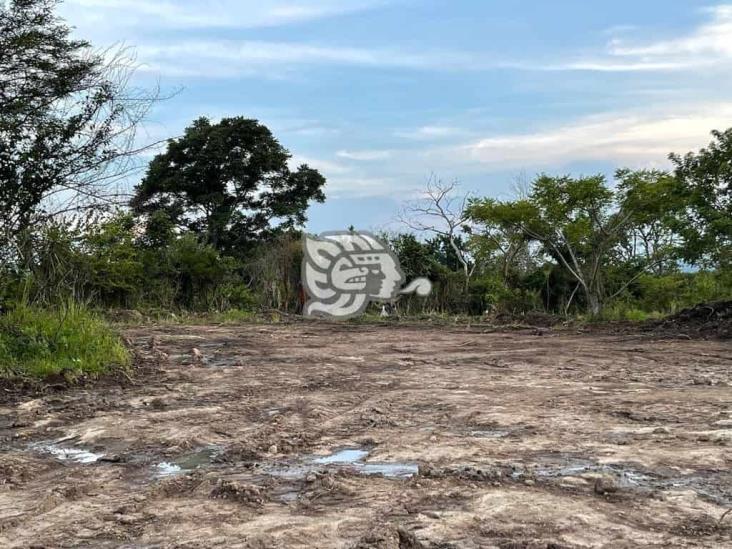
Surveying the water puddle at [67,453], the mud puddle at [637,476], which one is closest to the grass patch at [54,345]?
the water puddle at [67,453]

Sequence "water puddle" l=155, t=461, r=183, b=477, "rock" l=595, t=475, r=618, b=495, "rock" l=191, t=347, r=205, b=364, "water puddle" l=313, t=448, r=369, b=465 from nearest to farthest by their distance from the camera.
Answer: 1. "rock" l=595, t=475, r=618, b=495
2. "water puddle" l=155, t=461, r=183, b=477
3. "water puddle" l=313, t=448, r=369, b=465
4. "rock" l=191, t=347, r=205, b=364

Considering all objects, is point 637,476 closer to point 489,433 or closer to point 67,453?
point 489,433

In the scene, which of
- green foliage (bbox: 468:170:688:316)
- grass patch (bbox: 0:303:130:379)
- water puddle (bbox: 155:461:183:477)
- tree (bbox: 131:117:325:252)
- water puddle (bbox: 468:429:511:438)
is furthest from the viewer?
tree (bbox: 131:117:325:252)

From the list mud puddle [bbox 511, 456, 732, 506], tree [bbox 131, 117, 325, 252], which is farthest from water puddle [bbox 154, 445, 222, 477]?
tree [bbox 131, 117, 325, 252]

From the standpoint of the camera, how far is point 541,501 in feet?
10.1

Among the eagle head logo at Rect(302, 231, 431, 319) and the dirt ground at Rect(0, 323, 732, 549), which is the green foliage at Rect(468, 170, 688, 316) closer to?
the eagle head logo at Rect(302, 231, 431, 319)

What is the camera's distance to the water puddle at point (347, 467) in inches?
143

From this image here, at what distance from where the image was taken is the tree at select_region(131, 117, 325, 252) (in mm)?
24812

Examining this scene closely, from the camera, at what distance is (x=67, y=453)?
4.35 m

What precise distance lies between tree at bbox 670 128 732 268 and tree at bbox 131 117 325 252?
48.0ft

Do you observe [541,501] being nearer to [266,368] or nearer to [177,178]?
[266,368]

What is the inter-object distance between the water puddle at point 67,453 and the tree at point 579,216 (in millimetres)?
13554

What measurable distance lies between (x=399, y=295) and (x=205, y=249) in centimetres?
573

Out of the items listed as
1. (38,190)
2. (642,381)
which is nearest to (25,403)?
(38,190)
